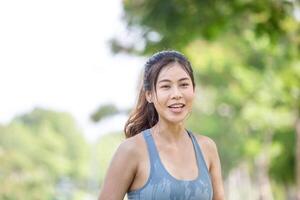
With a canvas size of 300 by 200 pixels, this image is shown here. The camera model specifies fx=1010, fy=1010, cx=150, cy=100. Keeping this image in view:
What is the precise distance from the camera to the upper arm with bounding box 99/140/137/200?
418cm

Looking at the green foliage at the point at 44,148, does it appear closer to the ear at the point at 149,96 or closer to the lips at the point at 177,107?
the ear at the point at 149,96

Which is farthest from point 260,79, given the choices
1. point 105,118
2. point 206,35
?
point 206,35

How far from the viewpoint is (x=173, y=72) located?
428cm

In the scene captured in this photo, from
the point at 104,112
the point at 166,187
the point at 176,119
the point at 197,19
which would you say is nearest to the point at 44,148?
the point at 104,112

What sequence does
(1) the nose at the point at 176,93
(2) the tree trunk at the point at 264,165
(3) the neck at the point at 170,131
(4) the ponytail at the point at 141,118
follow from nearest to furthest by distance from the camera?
1. (1) the nose at the point at 176,93
2. (3) the neck at the point at 170,131
3. (4) the ponytail at the point at 141,118
4. (2) the tree trunk at the point at 264,165

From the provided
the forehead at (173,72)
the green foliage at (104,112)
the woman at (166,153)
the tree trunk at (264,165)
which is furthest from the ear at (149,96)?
the green foliage at (104,112)

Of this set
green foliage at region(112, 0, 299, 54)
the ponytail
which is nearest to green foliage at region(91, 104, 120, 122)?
green foliage at region(112, 0, 299, 54)

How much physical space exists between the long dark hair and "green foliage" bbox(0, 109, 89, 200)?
3279 centimetres

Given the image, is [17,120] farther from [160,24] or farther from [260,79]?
[160,24]

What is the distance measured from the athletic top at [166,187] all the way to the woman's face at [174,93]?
0.59ft

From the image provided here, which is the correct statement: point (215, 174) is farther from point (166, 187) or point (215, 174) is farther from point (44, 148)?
point (44, 148)

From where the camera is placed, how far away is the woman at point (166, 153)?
4.16 m

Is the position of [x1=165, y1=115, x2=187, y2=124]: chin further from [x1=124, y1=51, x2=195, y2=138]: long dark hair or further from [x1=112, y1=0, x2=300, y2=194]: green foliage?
[x1=112, y1=0, x2=300, y2=194]: green foliage

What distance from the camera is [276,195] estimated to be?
58.8 meters
